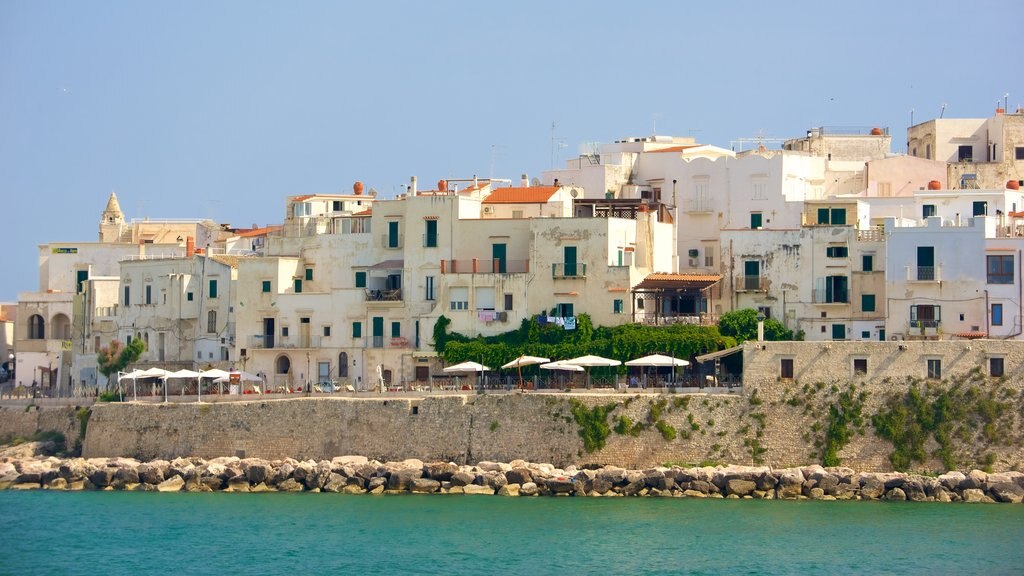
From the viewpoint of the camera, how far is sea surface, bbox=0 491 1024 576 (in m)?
46.4

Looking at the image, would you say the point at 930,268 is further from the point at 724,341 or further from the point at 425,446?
the point at 425,446

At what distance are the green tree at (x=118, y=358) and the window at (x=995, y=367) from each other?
3016cm

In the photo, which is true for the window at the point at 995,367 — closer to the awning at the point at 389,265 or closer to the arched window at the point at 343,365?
the awning at the point at 389,265

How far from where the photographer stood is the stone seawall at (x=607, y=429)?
54812mm

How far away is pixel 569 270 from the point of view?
2427 inches

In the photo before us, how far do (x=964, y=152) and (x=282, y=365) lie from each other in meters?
26.7

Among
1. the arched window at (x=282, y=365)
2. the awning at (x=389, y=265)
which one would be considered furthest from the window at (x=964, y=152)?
the arched window at (x=282, y=365)

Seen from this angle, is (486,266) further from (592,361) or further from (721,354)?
(721,354)

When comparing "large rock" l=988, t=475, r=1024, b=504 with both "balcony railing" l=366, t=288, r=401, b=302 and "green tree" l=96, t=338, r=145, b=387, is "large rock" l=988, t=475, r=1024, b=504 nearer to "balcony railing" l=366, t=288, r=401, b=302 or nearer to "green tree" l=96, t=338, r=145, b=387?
"balcony railing" l=366, t=288, r=401, b=302

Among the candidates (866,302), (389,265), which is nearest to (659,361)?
(866,302)

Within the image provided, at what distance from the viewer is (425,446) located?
2279 inches

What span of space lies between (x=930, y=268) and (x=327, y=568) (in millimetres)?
22140

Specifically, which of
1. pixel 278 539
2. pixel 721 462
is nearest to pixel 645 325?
pixel 721 462

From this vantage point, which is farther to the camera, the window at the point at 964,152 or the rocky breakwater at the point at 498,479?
the window at the point at 964,152
